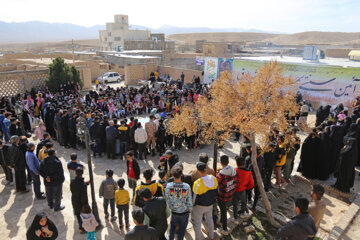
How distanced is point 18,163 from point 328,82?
15625 millimetres

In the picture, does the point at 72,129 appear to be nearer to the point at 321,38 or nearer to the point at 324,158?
the point at 324,158

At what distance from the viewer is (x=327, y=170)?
26.2 feet

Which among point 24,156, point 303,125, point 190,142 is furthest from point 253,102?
point 24,156

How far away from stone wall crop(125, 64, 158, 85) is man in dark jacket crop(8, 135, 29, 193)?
696 inches

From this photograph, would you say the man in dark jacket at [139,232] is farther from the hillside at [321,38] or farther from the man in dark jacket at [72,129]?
the hillside at [321,38]

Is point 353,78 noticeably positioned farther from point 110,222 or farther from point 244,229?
point 110,222

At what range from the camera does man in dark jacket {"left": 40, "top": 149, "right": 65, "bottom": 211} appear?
5.81 meters

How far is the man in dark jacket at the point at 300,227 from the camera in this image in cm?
376

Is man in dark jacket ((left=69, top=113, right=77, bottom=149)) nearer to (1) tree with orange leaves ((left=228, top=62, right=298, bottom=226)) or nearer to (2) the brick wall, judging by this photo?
(1) tree with orange leaves ((left=228, top=62, right=298, bottom=226))

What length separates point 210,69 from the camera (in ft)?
72.8

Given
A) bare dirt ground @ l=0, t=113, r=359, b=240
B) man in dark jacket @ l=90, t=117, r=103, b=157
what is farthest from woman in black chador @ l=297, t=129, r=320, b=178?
man in dark jacket @ l=90, t=117, r=103, b=157

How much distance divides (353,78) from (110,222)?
571 inches

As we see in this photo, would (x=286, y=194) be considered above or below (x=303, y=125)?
below

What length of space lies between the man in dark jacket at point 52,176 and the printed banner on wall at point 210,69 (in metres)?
17.2
